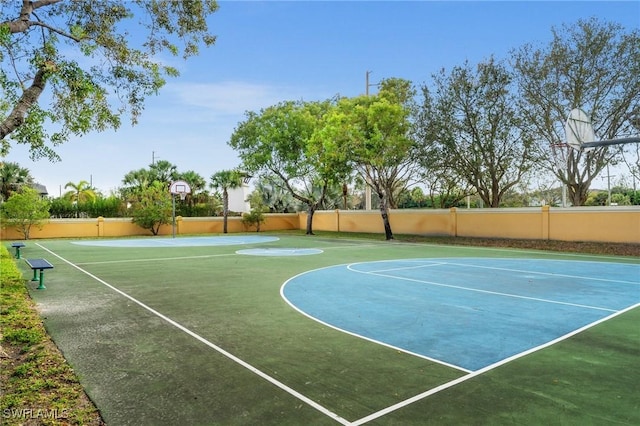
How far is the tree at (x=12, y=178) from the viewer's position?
31594mm

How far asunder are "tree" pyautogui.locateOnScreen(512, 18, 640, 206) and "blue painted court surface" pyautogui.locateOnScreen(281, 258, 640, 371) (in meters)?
9.63

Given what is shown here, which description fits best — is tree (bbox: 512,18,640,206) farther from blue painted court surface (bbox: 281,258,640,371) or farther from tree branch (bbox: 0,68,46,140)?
tree branch (bbox: 0,68,46,140)

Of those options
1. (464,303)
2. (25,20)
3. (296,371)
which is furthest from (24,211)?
(296,371)

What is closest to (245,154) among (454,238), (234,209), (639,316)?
(234,209)

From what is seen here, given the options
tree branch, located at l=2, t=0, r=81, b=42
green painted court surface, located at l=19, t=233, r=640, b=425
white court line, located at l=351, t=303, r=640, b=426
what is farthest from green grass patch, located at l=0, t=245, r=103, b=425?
tree branch, located at l=2, t=0, r=81, b=42

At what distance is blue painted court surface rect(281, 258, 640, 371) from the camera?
18.7 feet

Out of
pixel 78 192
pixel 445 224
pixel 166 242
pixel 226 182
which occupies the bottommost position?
pixel 166 242

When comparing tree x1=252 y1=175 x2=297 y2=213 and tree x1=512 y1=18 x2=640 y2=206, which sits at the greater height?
tree x1=512 y1=18 x2=640 y2=206

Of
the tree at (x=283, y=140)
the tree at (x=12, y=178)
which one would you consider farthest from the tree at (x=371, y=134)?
the tree at (x=12, y=178)

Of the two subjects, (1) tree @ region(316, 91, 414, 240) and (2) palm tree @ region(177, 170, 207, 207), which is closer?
(1) tree @ region(316, 91, 414, 240)

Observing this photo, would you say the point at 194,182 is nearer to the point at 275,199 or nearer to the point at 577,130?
the point at 275,199

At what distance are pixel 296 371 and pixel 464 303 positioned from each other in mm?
4366

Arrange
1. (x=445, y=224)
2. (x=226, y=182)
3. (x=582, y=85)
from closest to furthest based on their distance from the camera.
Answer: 1. (x=582, y=85)
2. (x=445, y=224)
3. (x=226, y=182)

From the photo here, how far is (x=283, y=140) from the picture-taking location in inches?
1142
